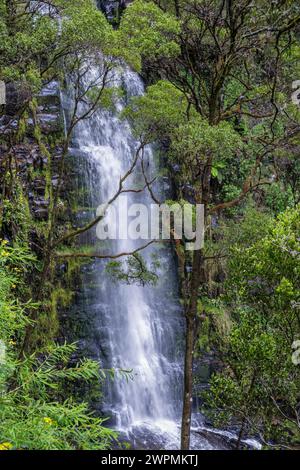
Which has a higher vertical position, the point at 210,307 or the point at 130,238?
the point at 130,238

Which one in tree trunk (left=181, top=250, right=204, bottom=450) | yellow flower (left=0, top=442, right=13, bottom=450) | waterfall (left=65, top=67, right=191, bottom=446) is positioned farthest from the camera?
waterfall (left=65, top=67, right=191, bottom=446)

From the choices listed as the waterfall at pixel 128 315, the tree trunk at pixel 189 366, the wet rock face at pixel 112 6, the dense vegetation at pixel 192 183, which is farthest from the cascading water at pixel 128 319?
the wet rock face at pixel 112 6

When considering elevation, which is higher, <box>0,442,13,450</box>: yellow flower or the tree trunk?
<box>0,442,13,450</box>: yellow flower

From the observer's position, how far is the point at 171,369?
45.5ft

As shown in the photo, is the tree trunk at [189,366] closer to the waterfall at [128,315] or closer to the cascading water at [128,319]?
the cascading water at [128,319]

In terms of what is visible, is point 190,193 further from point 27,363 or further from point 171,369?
point 27,363

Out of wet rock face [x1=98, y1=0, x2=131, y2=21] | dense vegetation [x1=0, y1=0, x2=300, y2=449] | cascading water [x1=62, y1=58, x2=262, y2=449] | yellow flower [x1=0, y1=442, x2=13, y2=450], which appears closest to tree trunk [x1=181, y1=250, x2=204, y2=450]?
dense vegetation [x1=0, y1=0, x2=300, y2=449]

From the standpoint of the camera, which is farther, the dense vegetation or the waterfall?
the waterfall

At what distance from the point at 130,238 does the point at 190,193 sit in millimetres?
3031

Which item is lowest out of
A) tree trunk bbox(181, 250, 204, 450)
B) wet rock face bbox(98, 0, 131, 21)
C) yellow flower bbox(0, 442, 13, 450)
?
tree trunk bbox(181, 250, 204, 450)

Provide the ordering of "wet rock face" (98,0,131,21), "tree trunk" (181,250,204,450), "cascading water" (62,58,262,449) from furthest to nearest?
1. "wet rock face" (98,0,131,21)
2. "cascading water" (62,58,262,449)
3. "tree trunk" (181,250,204,450)

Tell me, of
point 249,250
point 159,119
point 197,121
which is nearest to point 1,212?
point 159,119

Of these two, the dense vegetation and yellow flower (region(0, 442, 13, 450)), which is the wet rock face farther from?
yellow flower (region(0, 442, 13, 450))

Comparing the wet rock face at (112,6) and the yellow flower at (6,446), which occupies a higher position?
the wet rock face at (112,6)
